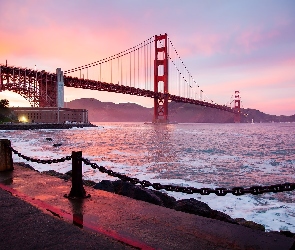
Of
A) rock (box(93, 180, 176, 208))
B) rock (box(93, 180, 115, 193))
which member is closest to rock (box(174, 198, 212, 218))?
rock (box(93, 180, 176, 208))

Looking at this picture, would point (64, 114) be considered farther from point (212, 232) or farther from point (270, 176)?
point (212, 232)

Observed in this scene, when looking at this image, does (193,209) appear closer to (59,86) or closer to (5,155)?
(5,155)

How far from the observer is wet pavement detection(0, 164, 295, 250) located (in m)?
3.20

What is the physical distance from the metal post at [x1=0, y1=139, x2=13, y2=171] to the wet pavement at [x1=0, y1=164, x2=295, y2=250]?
2630 mm

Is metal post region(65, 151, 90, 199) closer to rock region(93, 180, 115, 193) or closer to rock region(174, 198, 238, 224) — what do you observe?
rock region(174, 198, 238, 224)

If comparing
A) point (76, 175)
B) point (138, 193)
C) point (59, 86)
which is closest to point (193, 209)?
point (138, 193)

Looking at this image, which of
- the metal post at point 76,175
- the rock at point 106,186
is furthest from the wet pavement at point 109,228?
the rock at point 106,186

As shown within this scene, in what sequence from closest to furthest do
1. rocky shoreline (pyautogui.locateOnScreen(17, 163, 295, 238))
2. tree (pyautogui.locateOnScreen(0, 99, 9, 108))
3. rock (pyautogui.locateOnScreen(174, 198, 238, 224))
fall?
rock (pyautogui.locateOnScreen(174, 198, 238, 224)) → rocky shoreline (pyautogui.locateOnScreen(17, 163, 295, 238)) → tree (pyautogui.locateOnScreen(0, 99, 9, 108))

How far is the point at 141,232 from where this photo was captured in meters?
3.58

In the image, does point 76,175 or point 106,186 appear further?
point 106,186

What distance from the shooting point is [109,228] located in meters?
3.72

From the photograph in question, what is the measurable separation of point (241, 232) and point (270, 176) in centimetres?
1312

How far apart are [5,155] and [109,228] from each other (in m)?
5.25

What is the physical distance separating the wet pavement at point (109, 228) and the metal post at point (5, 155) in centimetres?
263
